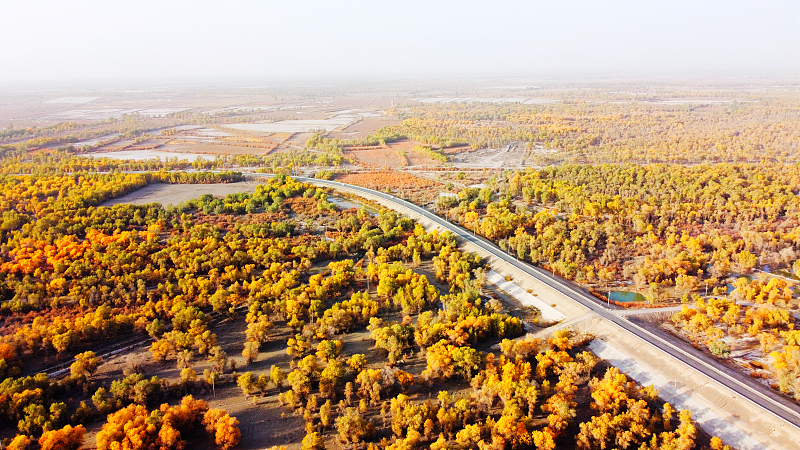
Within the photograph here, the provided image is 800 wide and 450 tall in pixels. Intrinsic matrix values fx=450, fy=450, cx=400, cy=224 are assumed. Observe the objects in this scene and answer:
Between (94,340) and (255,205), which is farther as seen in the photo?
(255,205)

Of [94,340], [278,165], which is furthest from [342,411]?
[278,165]

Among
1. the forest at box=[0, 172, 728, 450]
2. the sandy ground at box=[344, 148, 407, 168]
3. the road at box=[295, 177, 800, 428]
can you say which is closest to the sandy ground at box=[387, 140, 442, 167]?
the sandy ground at box=[344, 148, 407, 168]

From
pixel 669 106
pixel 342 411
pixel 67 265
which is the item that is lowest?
pixel 342 411

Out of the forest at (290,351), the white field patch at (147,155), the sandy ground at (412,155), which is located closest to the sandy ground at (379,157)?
the sandy ground at (412,155)

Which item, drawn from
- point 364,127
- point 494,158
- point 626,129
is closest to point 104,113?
point 364,127

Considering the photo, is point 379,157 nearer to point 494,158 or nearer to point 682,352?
point 494,158

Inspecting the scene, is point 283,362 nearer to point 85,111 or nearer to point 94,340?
point 94,340

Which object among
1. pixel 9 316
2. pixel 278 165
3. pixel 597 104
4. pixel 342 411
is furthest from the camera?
pixel 597 104

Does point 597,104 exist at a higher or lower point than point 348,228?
higher
